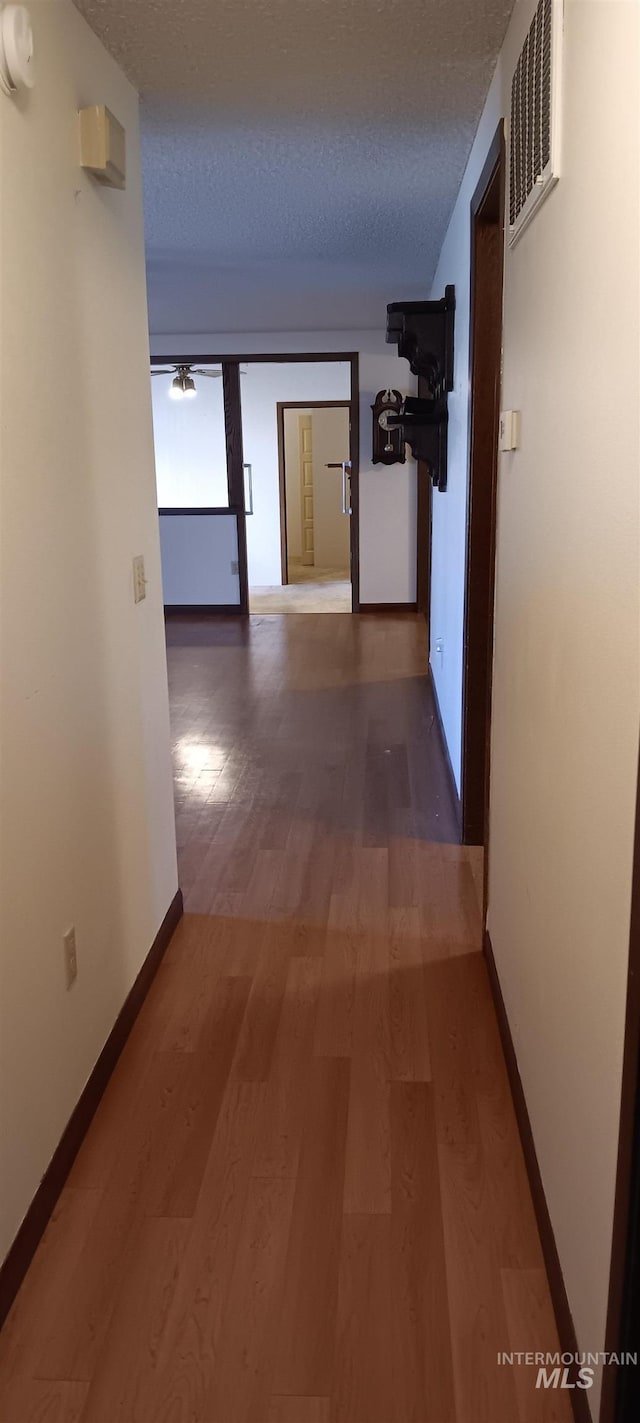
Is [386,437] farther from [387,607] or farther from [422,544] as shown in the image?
[387,607]

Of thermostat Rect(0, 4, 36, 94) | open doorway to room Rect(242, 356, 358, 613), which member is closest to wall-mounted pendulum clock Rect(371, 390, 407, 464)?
open doorway to room Rect(242, 356, 358, 613)

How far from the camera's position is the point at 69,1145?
2008 millimetres

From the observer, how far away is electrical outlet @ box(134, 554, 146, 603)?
8.36 ft

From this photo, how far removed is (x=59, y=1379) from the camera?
157 centimetres

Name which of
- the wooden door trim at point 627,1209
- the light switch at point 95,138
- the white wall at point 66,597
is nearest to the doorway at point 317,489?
the white wall at point 66,597

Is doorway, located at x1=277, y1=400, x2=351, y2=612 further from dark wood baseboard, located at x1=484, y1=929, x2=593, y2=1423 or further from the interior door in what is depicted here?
dark wood baseboard, located at x1=484, y1=929, x2=593, y2=1423

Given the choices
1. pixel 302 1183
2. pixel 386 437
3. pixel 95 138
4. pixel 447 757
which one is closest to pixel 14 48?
pixel 95 138

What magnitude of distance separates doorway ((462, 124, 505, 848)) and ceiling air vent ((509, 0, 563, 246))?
79 centimetres

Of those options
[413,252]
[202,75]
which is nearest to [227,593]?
[413,252]

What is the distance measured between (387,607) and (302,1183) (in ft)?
22.1

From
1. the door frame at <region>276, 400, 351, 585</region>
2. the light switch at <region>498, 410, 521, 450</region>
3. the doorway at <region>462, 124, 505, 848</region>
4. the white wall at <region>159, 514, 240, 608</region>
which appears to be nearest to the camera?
the light switch at <region>498, 410, 521, 450</region>

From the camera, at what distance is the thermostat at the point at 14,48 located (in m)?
1.56

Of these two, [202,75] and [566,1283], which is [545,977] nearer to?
[566,1283]

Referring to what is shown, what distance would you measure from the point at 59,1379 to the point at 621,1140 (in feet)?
3.20
